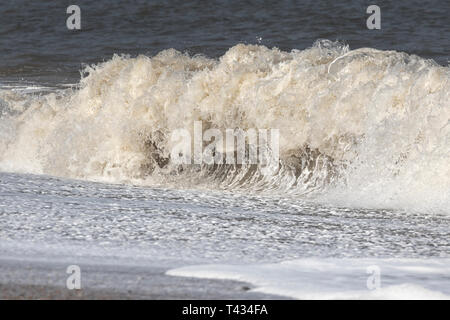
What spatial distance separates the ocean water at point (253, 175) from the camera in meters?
5.52

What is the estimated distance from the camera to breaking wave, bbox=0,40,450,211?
8.01m

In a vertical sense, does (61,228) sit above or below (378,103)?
below

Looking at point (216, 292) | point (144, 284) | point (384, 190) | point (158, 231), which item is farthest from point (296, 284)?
point (384, 190)

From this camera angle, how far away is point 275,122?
9062 millimetres

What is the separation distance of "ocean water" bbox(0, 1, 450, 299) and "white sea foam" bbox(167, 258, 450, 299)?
0.05 feet

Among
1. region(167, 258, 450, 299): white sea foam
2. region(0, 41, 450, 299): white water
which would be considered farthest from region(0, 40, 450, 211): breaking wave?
region(167, 258, 450, 299): white sea foam

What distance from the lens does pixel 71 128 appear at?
33.6 ft

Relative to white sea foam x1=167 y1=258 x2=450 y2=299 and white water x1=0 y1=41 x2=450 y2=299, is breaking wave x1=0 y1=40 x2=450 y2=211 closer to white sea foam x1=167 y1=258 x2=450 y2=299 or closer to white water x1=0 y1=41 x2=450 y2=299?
white water x1=0 y1=41 x2=450 y2=299

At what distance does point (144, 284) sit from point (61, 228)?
141 cm

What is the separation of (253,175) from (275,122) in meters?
0.55

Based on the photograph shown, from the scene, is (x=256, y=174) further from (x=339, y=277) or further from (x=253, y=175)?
(x=339, y=277)

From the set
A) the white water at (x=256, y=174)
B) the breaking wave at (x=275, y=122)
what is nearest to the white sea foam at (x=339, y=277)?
the white water at (x=256, y=174)

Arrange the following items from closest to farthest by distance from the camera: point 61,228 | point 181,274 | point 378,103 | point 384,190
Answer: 1. point 181,274
2. point 61,228
3. point 384,190
4. point 378,103

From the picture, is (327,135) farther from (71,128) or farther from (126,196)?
(71,128)
